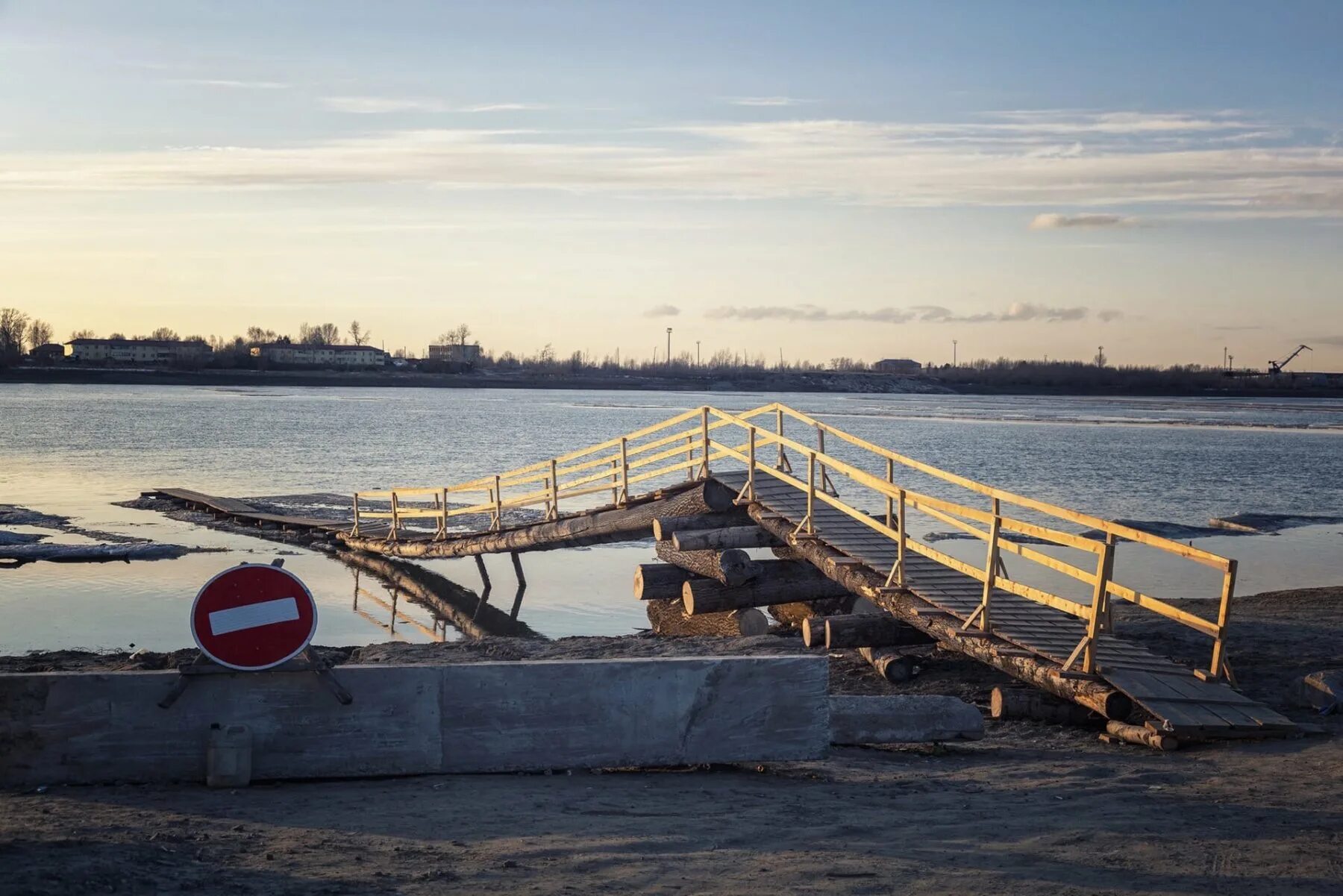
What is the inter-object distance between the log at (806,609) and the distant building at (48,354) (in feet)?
601

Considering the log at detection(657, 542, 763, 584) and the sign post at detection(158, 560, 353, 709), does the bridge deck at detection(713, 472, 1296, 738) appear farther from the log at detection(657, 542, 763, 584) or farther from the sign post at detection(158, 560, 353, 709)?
the sign post at detection(158, 560, 353, 709)

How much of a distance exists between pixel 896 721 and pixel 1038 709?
6.25 feet

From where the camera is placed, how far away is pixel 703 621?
639 inches

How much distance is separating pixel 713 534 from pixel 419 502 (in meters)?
19.0

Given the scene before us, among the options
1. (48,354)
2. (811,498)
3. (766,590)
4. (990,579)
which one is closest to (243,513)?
(766,590)

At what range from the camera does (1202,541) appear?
25.4m

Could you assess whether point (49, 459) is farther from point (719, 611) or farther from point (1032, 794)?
point (1032, 794)

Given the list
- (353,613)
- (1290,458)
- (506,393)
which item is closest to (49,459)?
(353,613)

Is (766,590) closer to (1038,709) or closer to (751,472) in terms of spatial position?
(751,472)

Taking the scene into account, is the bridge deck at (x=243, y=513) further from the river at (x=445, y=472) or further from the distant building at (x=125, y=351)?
the distant building at (x=125, y=351)

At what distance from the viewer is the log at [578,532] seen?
16.2 m

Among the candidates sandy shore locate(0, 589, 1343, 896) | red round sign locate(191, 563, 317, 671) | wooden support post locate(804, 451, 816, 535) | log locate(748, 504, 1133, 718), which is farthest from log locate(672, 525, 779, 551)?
red round sign locate(191, 563, 317, 671)

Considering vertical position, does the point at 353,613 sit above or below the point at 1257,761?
below

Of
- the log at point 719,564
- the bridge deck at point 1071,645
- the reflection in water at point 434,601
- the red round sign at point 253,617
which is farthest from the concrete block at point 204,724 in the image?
the reflection in water at point 434,601
